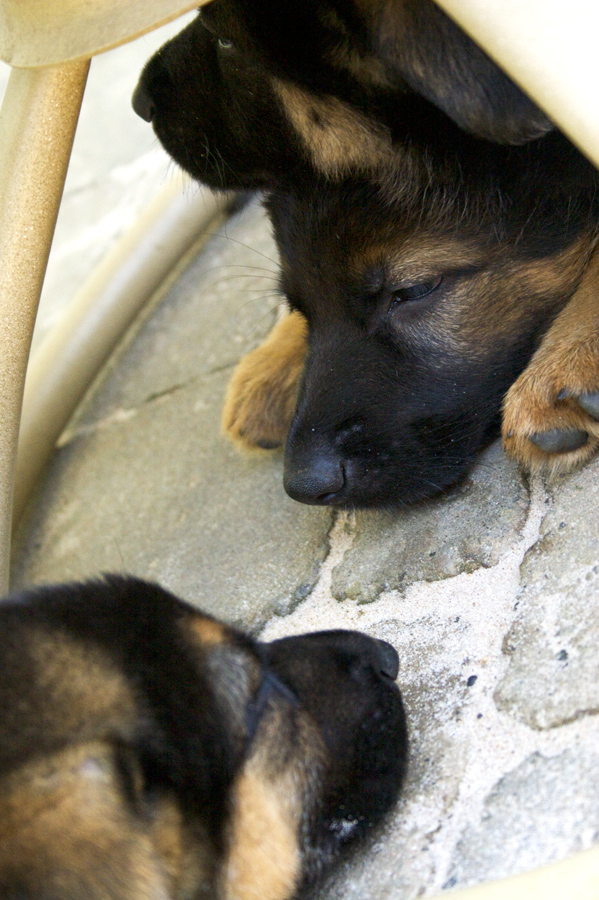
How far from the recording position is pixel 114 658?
5.55 feet

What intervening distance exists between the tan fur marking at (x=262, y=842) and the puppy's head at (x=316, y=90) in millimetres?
1282

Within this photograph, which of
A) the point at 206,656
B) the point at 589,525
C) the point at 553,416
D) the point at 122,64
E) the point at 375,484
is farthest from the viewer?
the point at 122,64

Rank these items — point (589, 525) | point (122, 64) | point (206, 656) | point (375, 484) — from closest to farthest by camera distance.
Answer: point (206, 656) → point (589, 525) → point (375, 484) → point (122, 64)

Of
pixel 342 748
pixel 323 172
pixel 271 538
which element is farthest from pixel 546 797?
pixel 323 172

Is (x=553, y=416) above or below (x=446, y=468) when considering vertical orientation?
above

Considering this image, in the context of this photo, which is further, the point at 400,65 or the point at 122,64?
the point at 122,64

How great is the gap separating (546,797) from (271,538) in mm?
1262

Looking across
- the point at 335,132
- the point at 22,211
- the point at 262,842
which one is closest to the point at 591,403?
the point at 335,132

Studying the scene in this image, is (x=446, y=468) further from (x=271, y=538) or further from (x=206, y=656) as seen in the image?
(x=206, y=656)

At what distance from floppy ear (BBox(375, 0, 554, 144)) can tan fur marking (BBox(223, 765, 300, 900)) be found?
1.27 metres

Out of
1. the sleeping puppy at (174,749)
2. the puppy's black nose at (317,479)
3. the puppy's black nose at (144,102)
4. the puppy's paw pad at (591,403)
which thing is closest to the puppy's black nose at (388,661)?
the sleeping puppy at (174,749)

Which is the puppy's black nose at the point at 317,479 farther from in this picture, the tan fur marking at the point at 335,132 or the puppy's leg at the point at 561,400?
the tan fur marking at the point at 335,132

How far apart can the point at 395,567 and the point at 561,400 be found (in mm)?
577

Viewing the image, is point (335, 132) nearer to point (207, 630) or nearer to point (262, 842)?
point (207, 630)
